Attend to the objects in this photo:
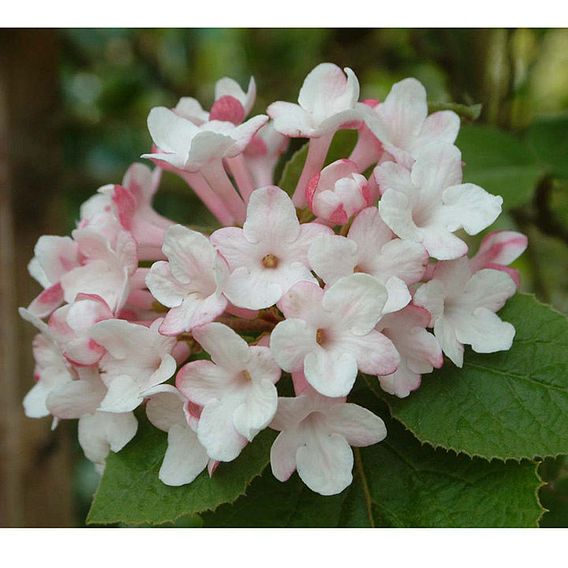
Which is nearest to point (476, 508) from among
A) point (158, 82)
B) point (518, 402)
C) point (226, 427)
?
point (518, 402)

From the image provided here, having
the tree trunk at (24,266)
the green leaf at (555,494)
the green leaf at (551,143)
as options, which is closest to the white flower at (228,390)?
the green leaf at (555,494)

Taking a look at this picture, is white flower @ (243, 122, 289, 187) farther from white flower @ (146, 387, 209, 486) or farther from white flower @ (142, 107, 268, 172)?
white flower @ (146, 387, 209, 486)

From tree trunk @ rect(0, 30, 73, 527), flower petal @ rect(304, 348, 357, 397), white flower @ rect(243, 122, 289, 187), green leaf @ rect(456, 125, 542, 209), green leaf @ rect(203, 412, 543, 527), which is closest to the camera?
flower petal @ rect(304, 348, 357, 397)

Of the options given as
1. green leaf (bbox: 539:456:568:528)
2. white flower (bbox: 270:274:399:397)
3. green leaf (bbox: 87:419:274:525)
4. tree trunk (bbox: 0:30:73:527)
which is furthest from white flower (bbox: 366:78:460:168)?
tree trunk (bbox: 0:30:73:527)

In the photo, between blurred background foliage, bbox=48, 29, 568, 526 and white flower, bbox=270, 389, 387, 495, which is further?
blurred background foliage, bbox=48, 29, 568, 526

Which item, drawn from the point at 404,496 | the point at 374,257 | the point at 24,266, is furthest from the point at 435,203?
the point at 24,266

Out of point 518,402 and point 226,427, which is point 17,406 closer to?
point 226,427

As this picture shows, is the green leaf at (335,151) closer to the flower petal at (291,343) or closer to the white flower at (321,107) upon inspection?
the white flower at (321,107)
